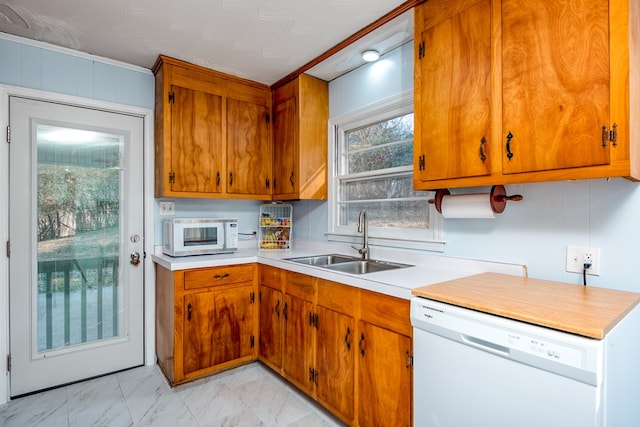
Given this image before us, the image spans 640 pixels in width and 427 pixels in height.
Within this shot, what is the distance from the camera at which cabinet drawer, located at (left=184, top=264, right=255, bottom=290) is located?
2369 mm

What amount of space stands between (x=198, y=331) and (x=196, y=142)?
142cm

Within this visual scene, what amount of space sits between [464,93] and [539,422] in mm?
1313

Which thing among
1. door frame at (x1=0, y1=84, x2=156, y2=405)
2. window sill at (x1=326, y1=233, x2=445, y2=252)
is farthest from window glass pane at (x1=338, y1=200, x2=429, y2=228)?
door frame at (x1=0, y1=84, x2=156, y2=405)

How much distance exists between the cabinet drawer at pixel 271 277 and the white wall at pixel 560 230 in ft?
3.69

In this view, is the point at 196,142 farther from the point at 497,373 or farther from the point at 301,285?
the point at 497,373

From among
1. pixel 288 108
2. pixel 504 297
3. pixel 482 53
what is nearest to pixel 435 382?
pixel 504 297

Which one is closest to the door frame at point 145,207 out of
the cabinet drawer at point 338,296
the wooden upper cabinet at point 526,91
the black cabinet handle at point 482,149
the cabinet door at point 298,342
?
the cabinet door at point 298,342

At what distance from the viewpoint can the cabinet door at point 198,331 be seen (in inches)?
92.8

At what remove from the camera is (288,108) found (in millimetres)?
2854

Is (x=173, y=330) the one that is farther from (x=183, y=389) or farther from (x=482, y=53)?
(x=482, y=53)

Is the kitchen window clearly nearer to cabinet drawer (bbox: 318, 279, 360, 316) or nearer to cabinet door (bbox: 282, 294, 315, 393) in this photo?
cabinet drawer (bbox: 318, 279, 360, 316)

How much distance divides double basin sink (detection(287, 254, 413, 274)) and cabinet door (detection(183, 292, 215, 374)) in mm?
685

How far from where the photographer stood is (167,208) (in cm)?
283

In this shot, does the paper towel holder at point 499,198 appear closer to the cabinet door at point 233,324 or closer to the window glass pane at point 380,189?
the window glass pane at point 380,189
